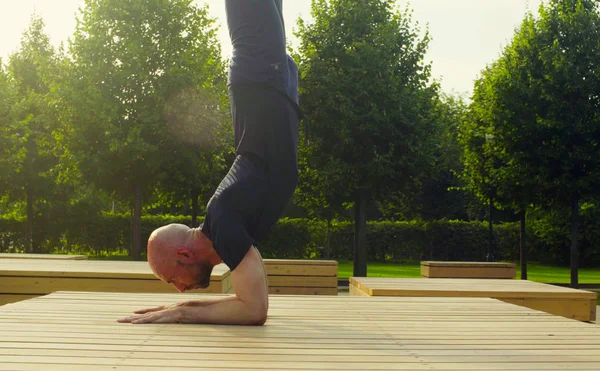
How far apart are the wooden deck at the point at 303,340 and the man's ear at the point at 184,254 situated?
409mm

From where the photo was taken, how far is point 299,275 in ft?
40.3

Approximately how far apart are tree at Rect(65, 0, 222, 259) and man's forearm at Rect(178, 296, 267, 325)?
19.6m

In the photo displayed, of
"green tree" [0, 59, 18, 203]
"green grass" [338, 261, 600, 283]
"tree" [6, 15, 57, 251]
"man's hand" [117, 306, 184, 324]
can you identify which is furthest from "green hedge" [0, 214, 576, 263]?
"man's hand" [117, 306, 184, 324]

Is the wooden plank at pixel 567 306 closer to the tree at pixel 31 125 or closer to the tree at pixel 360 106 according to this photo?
the tree at pixel 360 106

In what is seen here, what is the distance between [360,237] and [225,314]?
20.3 meters

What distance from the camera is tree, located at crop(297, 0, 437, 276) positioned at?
2319cm

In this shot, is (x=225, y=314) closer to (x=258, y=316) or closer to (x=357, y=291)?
(x=258, y=316)

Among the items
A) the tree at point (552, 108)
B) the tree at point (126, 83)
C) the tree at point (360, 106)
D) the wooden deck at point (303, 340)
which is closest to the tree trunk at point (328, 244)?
the tree at point (360, 106)

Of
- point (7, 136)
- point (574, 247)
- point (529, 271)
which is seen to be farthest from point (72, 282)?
point (529, 271)

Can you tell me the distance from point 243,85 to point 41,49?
32.7 metres

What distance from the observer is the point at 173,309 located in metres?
4.42

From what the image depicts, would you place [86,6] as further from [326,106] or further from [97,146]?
[326,106]

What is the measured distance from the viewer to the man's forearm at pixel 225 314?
4.29 metres

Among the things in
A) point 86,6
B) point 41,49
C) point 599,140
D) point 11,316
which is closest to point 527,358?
point 11,316
